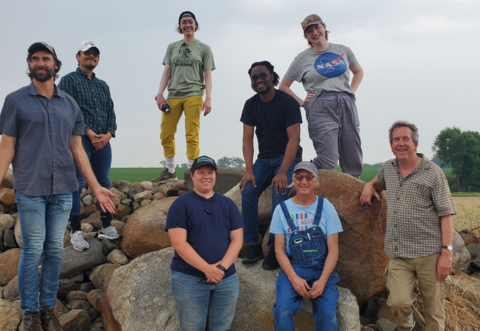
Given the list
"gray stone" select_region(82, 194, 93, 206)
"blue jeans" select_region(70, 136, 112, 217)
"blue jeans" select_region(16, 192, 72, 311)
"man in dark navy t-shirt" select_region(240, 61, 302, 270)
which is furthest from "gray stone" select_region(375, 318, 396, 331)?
"gray stone" select_region(82, 194, 93, 206)

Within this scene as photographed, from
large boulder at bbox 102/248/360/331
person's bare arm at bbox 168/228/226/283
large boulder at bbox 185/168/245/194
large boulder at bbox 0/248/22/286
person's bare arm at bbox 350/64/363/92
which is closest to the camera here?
person's bare arm at bbox 168/228/226/283

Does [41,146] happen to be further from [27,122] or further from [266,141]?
[266,141]

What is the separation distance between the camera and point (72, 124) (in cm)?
447

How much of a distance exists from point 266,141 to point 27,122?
2653 mm

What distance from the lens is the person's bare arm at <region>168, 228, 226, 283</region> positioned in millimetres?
3781

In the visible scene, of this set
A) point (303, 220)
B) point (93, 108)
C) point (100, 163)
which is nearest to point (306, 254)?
point (303, 220)

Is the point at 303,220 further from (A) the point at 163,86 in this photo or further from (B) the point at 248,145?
(A) the point at 163,86

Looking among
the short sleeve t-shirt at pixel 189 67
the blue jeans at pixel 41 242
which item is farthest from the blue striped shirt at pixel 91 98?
the short sleeve t-shirt at pixel 189 67

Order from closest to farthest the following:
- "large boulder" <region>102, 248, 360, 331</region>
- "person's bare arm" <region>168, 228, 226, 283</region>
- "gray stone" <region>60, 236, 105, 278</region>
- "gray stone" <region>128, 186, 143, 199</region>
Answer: "person's bare arm" <region>168, 228, 226, 283</region>
"large boulder" <region>102, 248, 360, 331</region>
"gray stone" <region>60, 236, 105, 278</region>
"gray stone" <region>128, 186, 143, 199</region>

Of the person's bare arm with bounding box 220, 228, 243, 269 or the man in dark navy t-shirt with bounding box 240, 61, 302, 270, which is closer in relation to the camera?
the person's bare arm with bounding box 220, 228, 243, 269

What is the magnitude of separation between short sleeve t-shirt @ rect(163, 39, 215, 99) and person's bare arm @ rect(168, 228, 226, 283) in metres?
4.68

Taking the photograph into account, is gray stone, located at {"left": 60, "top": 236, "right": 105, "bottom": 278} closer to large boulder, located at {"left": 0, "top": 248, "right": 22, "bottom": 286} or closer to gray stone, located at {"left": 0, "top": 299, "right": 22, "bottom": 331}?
large boulder, located at {"left": 0, "top": 248, "right": 22, "bottom": 286}

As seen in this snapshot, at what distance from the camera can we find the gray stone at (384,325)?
526cm

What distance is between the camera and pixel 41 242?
4137 millimetres
